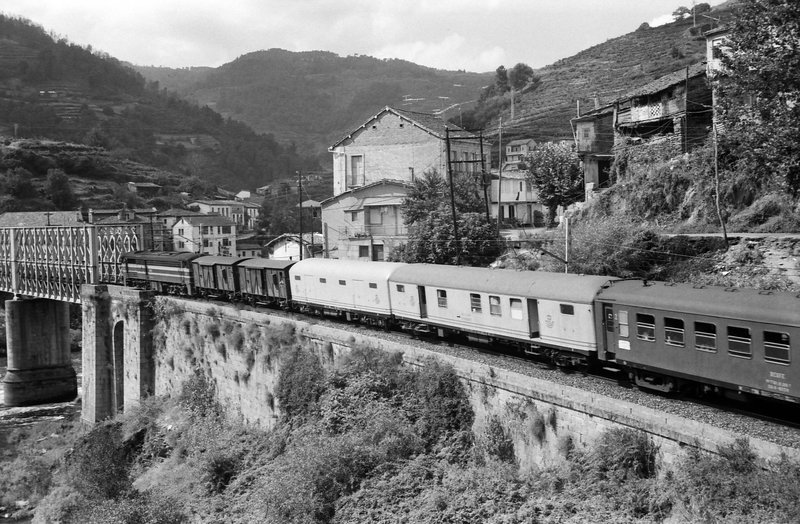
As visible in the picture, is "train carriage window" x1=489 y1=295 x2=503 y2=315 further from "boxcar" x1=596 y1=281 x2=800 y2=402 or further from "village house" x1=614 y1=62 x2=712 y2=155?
"village house" x1=614 y1=62 x2=712 y2=155

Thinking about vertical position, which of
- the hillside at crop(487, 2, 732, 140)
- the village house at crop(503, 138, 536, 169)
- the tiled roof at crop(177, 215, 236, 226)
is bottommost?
the tiled roof at crop(177, 215, 236, 226)

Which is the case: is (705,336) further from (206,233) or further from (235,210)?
(235,210)

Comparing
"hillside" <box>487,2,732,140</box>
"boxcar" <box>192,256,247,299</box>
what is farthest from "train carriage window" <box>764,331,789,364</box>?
"hillside" <box>487,2,732,140</box>

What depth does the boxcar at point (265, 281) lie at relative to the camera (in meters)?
36.4

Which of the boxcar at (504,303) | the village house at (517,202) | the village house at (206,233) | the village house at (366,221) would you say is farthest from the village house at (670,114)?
the village house at (206,233)

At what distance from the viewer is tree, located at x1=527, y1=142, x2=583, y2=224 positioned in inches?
1912

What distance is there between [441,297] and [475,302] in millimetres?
1875

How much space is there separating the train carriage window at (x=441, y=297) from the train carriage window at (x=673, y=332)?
9.24 metres

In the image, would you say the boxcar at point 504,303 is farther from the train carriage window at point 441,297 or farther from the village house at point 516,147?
the village house at point 516,147

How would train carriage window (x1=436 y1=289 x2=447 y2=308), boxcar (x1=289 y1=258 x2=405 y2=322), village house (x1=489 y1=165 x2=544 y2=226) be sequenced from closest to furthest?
train carriage window (x1=436 y1=289 x2=447 y2=308), boxcar (x1=289 y1=258 x2=405 y2=322), village house (x1=489 y1=165 x2=544 y2=226)

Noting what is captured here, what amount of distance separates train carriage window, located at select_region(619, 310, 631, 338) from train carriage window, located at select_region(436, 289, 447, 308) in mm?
7776

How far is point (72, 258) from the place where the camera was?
50500mm

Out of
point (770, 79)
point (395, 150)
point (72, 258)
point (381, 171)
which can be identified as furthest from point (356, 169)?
point (770, 79)

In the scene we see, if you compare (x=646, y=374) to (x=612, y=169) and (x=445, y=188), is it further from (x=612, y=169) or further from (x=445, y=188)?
(x=445, y=188)
